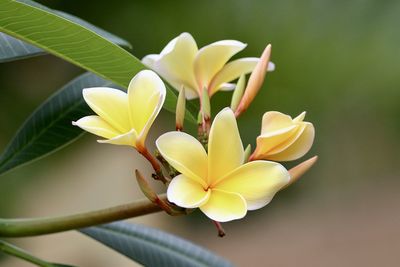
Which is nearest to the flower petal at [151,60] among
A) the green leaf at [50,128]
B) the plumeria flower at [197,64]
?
the plumeria flower at [197,64]

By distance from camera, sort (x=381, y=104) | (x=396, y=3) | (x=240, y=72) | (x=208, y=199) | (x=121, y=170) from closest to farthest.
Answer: (x=208, y=199), (x=240, y=72), (x=396, y=3), (x=381, y=104), (x=121, y=170)

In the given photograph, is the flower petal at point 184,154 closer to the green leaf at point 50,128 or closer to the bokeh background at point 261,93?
the green leaf at point 50,128

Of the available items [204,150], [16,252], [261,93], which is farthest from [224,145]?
[261,93]

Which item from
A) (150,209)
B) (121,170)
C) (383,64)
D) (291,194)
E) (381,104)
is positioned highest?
(150,209)

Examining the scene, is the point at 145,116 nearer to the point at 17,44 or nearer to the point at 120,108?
the point at 120,108

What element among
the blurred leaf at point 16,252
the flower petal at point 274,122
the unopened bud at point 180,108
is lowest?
the blurred leaf at point 16,252

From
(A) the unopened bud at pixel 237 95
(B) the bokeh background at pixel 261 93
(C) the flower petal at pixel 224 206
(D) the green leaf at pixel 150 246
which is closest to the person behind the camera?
(C) the flower petal at pixel 224 206

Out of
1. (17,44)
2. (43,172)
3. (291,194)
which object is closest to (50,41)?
(17,44)
